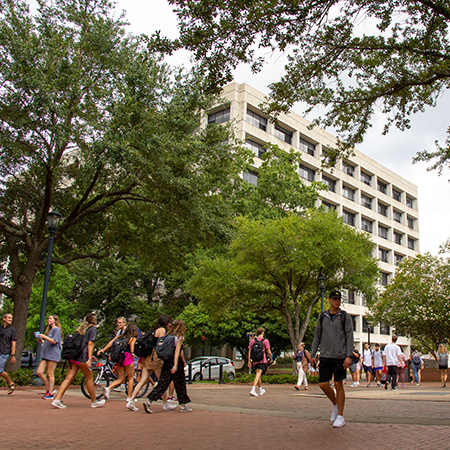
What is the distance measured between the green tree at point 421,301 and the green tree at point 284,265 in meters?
16.0

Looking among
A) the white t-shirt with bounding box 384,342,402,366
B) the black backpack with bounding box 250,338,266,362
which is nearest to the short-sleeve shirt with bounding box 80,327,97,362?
the black backpack with bounding box 250,338,266,362

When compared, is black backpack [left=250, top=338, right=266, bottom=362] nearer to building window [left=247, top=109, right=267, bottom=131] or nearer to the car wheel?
the car wheel

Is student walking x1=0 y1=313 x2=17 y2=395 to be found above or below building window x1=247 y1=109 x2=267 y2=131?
below

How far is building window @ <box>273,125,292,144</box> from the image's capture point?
162ft


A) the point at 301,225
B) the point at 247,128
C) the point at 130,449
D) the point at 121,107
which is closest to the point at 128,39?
the point at 121,107

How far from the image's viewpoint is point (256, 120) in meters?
46.5

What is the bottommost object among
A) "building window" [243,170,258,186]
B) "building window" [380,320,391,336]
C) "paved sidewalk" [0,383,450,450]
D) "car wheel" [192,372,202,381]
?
"car wheel" [192,372,202,381]

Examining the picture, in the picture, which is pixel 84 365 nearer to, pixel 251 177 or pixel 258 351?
pixel 258 351

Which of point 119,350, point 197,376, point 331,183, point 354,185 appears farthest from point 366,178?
point 119,350

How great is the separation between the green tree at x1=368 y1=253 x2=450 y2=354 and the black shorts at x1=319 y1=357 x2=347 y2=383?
33385 millimetres

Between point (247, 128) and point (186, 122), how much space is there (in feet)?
94.4

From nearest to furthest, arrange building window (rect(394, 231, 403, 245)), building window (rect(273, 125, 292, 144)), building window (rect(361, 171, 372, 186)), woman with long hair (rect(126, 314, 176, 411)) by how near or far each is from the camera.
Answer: woman with long hair (rect(126, 314, 176, 411)), building window (rect(273, 125, 292, 144)), building window (rect(361, 171, 372, 186)), building window (rect(394, 231, 403, 245))

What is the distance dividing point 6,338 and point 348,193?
55.0 meters

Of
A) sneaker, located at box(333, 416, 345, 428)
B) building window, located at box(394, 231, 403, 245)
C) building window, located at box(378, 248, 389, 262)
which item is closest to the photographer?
sneaker, located at box(333, 416, 345, 428)
